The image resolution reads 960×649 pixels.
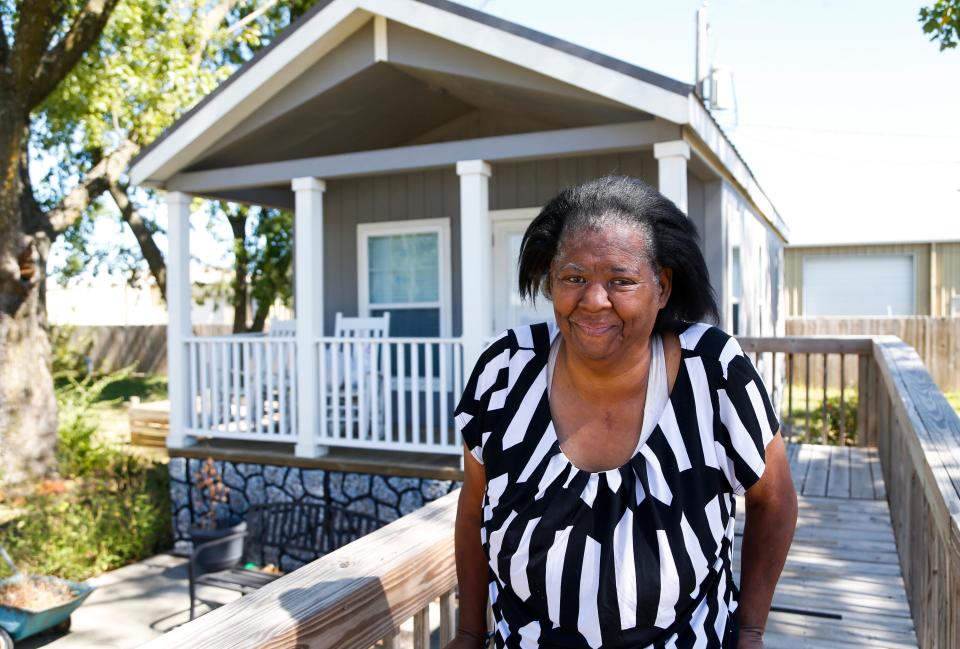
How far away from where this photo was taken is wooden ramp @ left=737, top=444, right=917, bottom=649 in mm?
3275

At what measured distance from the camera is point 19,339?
988 cm

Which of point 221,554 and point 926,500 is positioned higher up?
point 926,500

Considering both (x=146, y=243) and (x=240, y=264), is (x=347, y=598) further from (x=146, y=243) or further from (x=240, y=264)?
(x=146, y=243)

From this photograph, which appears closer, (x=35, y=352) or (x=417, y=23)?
(x=417, y=23)

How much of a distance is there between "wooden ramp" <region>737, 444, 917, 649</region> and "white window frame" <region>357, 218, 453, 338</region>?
406 cm

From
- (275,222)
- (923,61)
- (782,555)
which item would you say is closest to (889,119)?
(923,61)

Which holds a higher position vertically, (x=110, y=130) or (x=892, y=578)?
(x=110, y=130)

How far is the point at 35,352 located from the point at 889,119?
3683cm

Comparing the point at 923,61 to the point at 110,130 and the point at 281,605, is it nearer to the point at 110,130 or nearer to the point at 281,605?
the point at 110,130

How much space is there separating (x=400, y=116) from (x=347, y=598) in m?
7.28

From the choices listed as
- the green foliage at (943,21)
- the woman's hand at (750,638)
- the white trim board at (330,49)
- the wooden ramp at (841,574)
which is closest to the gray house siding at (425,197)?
the white trim board at (330,49)

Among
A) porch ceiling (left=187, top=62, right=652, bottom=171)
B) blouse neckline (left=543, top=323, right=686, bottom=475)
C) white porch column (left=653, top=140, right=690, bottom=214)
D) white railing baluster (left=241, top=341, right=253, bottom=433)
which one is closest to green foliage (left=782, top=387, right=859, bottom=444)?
white porch column (left=653, top=140, right=690, bottom=214)

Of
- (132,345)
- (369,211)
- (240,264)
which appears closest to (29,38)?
(369,211)

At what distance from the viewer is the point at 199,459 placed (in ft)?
26.4
